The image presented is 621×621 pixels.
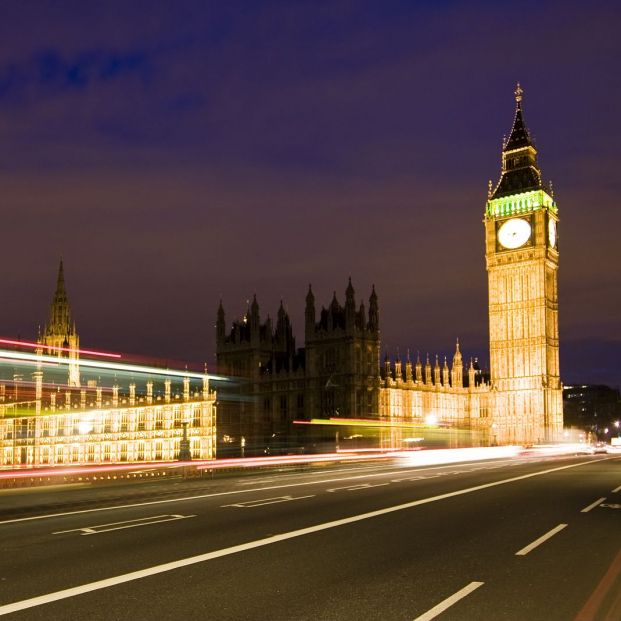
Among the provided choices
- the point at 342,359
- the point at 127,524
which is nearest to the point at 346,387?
the point at 342,359

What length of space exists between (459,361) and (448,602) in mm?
105867

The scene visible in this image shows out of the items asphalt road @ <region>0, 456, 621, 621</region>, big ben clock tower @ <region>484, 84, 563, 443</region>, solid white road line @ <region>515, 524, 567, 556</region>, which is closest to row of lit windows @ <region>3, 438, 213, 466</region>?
big ben clock tower @ <region>484, 84, 563, 443</region>

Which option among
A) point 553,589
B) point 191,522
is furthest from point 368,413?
point 553,589

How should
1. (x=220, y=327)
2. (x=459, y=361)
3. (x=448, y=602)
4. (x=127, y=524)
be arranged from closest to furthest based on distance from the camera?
1. (x=448, y=602)
2. (x=127, y=524)
3. (x=220, y=327)
4. (x=459, y=361)

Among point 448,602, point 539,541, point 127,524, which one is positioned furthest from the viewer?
point 127,524

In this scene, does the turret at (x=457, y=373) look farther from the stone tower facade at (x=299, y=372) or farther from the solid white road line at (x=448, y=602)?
the solid white road line at (x=448, y=602)

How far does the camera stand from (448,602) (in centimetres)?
925

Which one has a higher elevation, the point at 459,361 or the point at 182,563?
the point at 459,361

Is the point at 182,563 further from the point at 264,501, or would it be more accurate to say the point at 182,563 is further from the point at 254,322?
the point at 254,322

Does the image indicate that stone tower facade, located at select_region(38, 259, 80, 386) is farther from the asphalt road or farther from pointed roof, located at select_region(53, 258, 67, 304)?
the asphalt road

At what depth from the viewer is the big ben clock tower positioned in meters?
106

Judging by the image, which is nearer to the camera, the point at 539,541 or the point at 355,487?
the point at 539,541

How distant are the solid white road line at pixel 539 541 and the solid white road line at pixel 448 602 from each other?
2.57 metres

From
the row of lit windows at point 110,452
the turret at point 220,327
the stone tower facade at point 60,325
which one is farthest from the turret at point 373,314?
the stone tower facade at point 60,325
